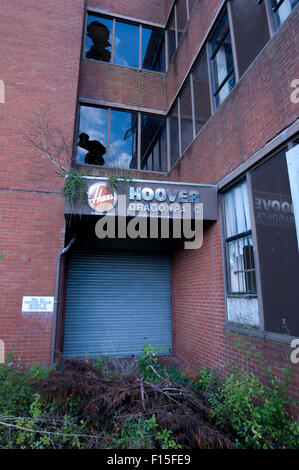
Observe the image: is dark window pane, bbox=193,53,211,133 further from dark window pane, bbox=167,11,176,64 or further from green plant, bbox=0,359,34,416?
green plant, bbox=0,359,34,416

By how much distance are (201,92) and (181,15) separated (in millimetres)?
4054

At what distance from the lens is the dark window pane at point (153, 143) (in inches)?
368

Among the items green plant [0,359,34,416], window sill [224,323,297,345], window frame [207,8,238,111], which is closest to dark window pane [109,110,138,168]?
window frame [207,8,238,111]

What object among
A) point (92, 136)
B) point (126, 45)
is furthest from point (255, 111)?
point (126, 45)

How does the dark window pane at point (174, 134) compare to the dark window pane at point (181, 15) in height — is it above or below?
below

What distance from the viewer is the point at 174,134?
8.95 meters

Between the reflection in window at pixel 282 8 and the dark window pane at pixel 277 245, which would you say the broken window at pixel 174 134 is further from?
the dark window pane at pixel 277 245

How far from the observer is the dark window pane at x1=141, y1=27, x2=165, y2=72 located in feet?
33.7

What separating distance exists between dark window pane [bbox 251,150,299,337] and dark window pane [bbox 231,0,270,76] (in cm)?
219

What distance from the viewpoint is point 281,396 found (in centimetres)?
335

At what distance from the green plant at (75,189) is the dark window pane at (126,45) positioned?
6.71 meters

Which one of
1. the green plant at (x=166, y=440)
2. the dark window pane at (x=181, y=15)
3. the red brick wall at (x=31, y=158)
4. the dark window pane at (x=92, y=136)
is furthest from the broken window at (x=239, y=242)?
the dark window pane at (x=181, y=15)

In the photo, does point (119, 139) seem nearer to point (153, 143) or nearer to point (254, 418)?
point (153, 143)
